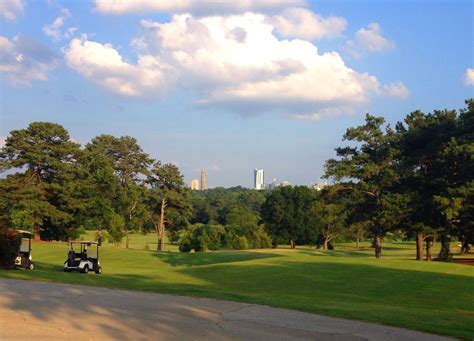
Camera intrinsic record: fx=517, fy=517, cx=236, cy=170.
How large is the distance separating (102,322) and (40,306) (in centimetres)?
221

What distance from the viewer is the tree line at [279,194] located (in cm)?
4412

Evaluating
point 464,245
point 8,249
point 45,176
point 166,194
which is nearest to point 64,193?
point 45,176

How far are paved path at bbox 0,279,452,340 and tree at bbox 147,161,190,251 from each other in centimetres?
6080

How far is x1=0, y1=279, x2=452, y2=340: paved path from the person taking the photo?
9.10 metres

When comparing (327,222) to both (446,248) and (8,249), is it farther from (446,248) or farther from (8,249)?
(8,249)

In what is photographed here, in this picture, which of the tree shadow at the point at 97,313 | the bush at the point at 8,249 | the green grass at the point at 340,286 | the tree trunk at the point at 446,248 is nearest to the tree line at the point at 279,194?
the tree trunk at the point at 446,248

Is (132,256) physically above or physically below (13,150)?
below

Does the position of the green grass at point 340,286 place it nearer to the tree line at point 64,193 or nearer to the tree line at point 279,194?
the tree line at point 279,194

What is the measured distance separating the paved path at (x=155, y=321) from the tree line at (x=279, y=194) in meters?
17.7

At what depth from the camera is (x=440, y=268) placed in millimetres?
31078

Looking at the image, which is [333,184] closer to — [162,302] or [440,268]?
[440,268]

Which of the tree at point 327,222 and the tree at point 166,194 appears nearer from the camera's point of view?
the tree at point 166,194

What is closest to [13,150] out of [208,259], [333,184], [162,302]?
[208,259]

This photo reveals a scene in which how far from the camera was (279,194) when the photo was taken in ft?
308
